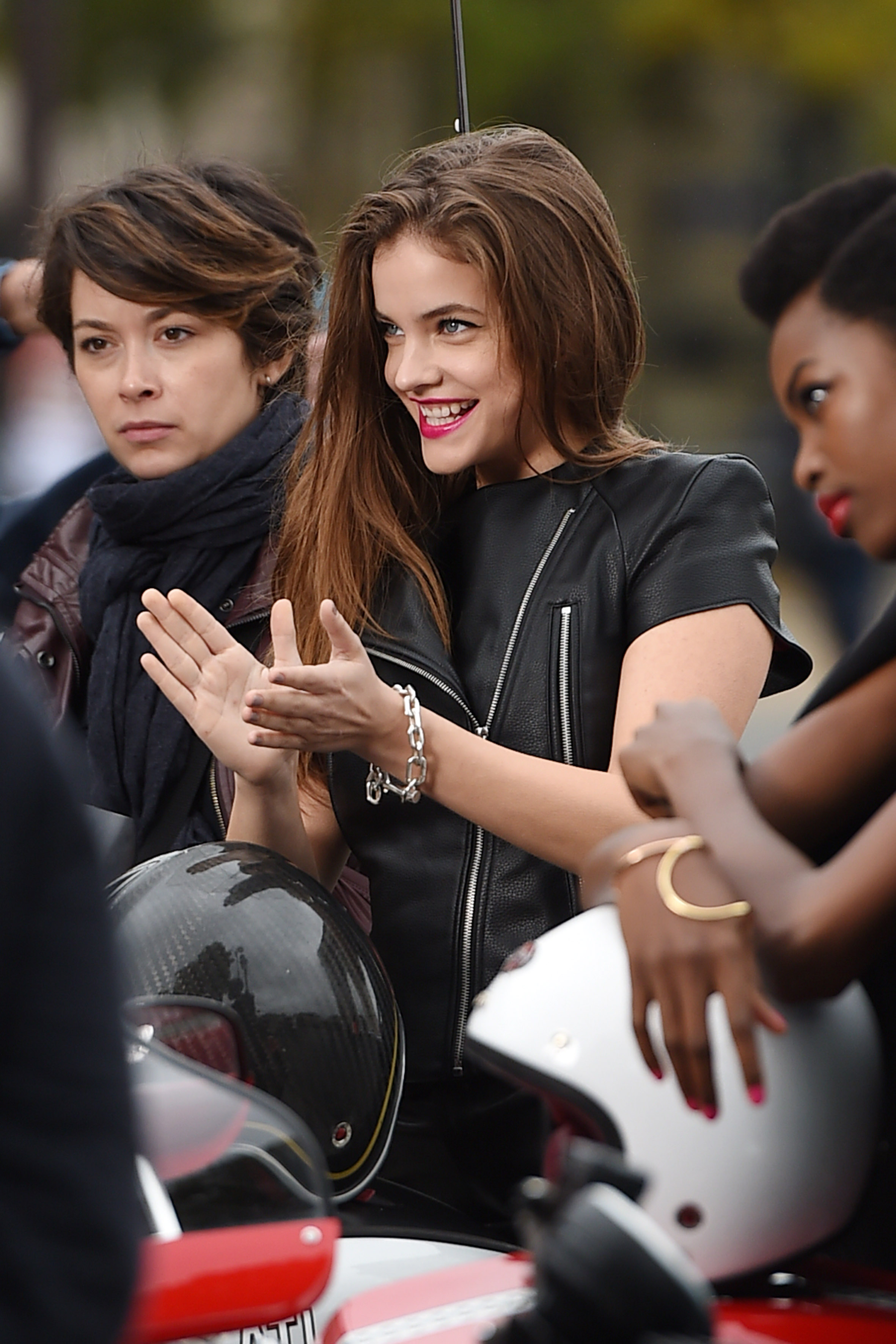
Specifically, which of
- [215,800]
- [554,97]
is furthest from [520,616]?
[554,97]

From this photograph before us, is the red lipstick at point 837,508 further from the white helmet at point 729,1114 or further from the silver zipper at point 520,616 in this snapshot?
the silver zipper at point 520,616

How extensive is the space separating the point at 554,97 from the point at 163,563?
388 inches

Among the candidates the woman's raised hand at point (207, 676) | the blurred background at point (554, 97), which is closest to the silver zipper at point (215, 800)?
the woman's raised hand at point (207, 676)

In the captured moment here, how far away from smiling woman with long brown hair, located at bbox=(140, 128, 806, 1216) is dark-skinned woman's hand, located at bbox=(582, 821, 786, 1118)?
77 cm

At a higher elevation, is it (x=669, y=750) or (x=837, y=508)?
(x=837, y=508)

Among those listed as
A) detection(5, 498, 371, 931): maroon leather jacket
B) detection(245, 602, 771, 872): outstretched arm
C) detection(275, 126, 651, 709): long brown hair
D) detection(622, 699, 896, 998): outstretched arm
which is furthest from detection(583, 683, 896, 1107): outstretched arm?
detection(5, 498, 371, 931): maroon leather jacket

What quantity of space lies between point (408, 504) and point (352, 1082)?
1.04 meters

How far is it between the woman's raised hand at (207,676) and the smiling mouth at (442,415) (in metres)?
0.44

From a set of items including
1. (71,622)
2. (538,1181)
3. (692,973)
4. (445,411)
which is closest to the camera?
(538,1181)

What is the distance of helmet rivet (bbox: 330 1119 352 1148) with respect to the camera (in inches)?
88.7

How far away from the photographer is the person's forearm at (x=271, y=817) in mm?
2850

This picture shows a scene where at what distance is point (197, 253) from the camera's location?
326 centimetres

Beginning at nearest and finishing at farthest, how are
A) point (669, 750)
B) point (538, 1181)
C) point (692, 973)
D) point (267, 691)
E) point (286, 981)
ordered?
point (538, 1181) < point (692, 973) < point (669, 750) < point (286, 981) < point (267, 691)

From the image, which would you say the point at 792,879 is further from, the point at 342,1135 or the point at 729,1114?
the point at 342,1135
